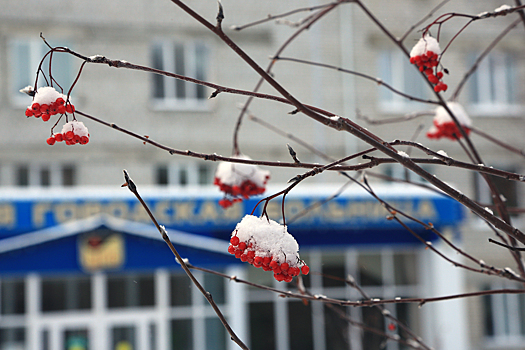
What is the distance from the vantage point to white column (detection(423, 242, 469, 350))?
11.7m

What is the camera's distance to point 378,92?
1403 centimetres

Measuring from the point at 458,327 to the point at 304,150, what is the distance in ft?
14.8

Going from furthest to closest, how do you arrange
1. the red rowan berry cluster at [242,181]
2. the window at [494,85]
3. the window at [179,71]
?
the window at [494,85]
the window at [179,71]
the red rowan berry cluster at [242,181]

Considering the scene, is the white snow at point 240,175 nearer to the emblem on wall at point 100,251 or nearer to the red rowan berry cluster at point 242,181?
the red rowan berry cluster at point 242,181

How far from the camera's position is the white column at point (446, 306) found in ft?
38.2

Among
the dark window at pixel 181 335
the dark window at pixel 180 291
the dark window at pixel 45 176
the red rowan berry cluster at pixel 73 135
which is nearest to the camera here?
the red rowan berry cluster at pixel 73 135

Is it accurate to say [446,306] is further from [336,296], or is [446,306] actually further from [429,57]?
[429,57]

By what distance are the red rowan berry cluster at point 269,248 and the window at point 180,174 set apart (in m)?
11.3

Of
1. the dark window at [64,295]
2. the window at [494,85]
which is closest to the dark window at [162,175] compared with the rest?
the dark window at [64,295]

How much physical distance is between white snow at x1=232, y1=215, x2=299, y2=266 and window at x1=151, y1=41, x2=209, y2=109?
1153 cm

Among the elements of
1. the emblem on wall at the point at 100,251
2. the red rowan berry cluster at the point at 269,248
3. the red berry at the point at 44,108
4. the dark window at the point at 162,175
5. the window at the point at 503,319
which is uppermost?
the dark window at the point at 162,175

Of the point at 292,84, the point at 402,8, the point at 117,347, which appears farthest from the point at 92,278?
the point at 402,8

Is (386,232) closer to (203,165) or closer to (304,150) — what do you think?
(304,150)

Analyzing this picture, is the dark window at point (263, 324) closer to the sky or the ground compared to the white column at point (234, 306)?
closer to the ground
